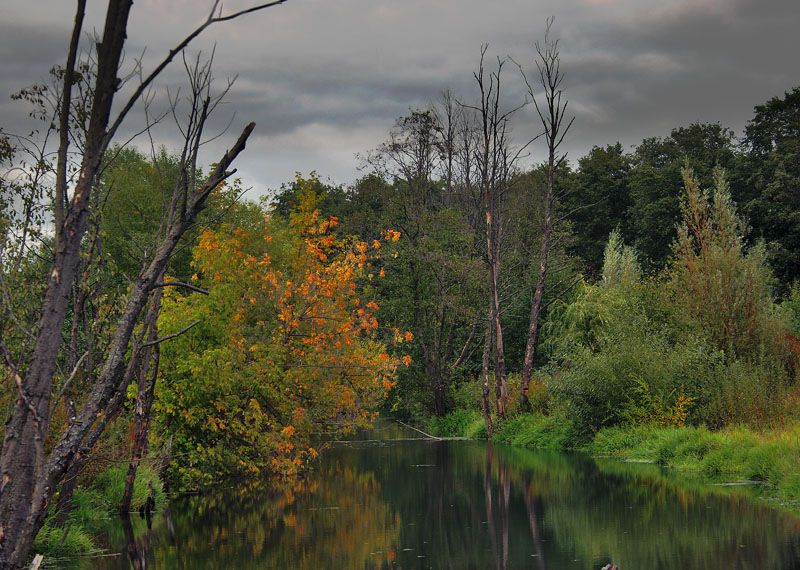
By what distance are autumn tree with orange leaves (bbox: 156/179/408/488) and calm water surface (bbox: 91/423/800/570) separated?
3.81 ft

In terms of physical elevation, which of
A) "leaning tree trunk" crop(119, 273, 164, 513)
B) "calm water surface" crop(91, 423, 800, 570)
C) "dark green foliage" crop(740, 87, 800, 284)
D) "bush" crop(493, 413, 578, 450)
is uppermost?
"dark green foliage" crop(740, 87, 800, 284)

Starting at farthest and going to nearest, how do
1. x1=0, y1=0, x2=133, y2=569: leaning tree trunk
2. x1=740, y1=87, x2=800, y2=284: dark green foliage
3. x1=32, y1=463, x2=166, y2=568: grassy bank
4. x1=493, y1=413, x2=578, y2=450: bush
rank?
x1=740, y1=87, x2=800, y2=284: dark green foliage
x1=493, y1=413, x2=578, y2=450: bush
x1=32, y1=463, x2=166, y2=568: grassy bank
x1=0, y1=0, x2=133, y2=569: leaning tree trunk

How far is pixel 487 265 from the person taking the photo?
36.8 meters

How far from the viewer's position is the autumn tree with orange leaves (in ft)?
64.5

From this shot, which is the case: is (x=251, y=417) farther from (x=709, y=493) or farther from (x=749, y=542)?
(x=749, y=542)

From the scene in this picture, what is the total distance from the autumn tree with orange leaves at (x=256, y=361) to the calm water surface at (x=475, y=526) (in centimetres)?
116

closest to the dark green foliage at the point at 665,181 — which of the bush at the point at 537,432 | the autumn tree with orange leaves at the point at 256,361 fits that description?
the bush at the point at 537,432

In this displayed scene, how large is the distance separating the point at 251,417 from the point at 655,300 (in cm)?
1544

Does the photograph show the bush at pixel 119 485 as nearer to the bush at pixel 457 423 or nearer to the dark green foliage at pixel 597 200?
the bush at pixel 457 423

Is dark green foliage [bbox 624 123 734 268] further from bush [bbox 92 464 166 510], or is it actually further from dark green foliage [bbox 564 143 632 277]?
bush [bbox 92 464 166 510]

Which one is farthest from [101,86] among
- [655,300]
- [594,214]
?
[594,214]

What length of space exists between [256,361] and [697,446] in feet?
35.6

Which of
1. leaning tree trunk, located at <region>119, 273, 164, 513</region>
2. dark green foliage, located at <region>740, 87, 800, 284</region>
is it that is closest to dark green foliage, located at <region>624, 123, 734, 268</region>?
dark green foliage, located at <region>740, 87, 800, 284</region>

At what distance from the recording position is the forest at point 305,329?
5.80 metres
